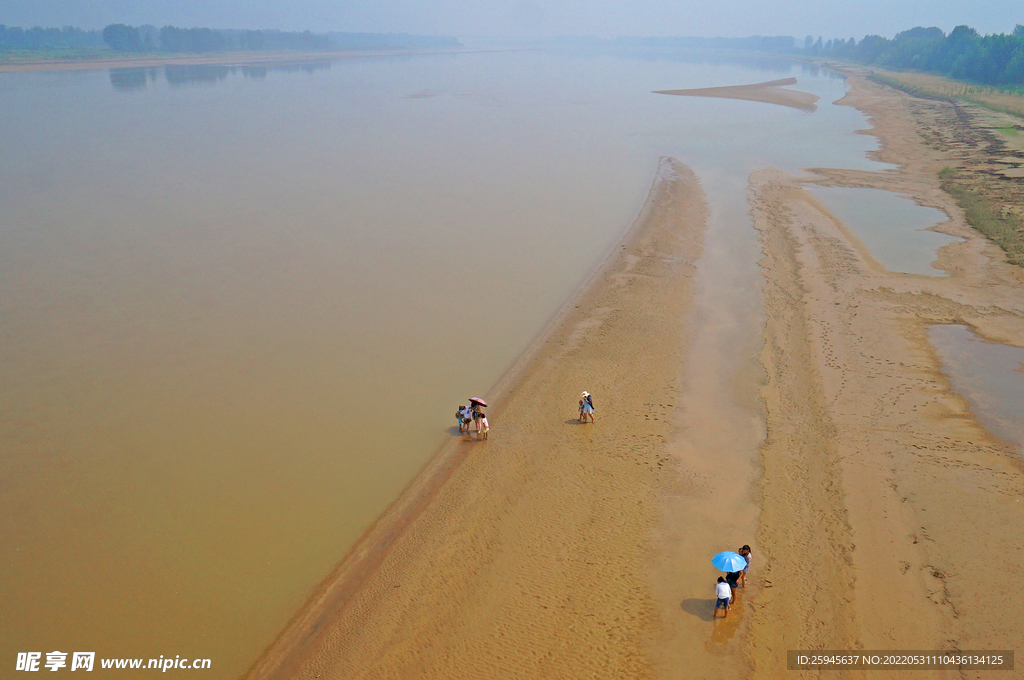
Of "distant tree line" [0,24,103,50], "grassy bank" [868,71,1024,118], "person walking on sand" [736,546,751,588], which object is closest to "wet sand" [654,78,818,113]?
"grassy bank" [868,71,1024,118]

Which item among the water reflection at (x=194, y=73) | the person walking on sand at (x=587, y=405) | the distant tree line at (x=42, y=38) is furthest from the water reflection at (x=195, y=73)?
the person walking on sand at (x=587, y=405)

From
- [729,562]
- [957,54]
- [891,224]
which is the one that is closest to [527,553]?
[729,562]

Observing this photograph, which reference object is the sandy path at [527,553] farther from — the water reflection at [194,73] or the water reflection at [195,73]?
the water reflection at [195,73]

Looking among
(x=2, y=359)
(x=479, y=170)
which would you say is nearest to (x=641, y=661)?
(x=2, y=359)

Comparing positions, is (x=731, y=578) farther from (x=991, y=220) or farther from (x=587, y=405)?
(x=991, y=220)

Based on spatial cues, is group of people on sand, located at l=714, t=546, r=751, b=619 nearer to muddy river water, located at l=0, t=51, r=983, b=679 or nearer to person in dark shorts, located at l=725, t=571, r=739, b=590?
person in dark shorts, located at l=725, t=571, r=739, b=590

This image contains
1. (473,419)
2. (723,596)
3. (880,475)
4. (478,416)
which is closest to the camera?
(723,596)

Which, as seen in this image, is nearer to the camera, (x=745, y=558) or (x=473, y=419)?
(x=745, y=558)

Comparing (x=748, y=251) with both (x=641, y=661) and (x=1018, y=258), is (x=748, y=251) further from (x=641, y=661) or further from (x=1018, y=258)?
(x=641, y=661)
